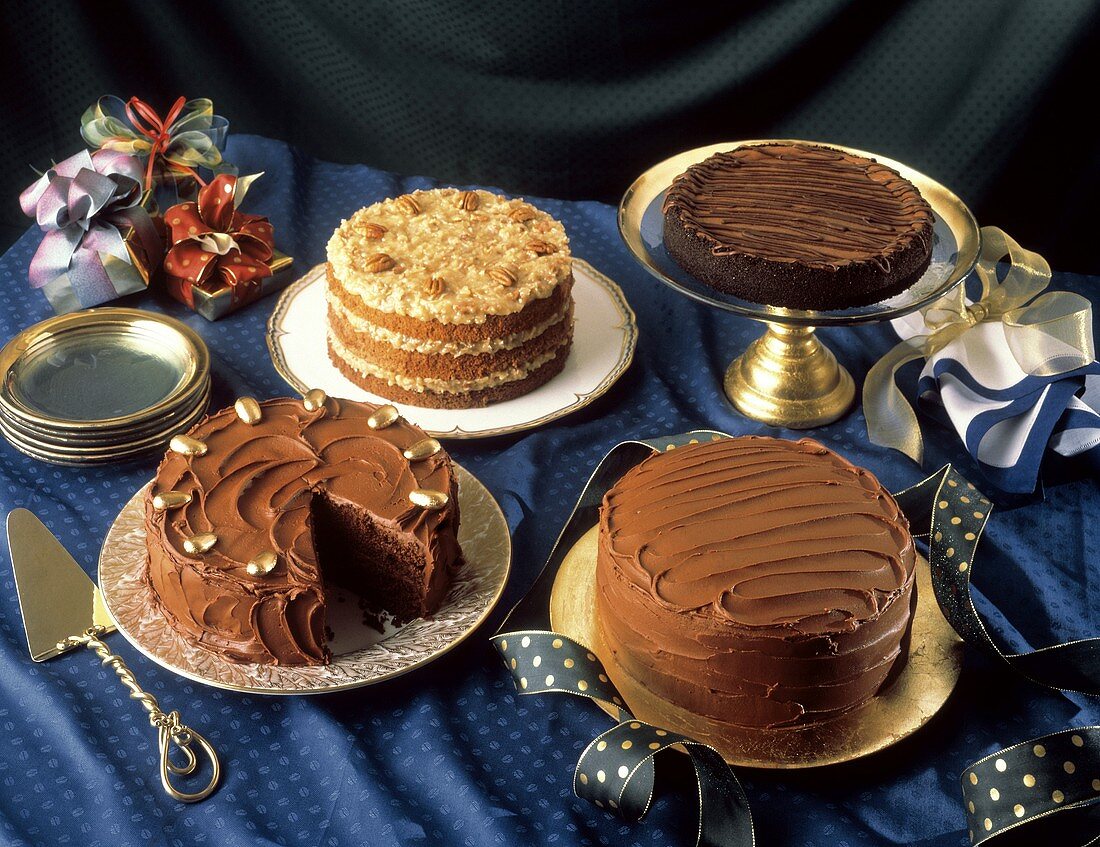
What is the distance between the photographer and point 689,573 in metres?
1.30

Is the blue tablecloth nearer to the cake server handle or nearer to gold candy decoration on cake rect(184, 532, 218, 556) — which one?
the cake server handle

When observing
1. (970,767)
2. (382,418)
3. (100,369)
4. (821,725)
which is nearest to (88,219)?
(100,369)

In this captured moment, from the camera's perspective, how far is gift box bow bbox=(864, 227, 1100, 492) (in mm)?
1756

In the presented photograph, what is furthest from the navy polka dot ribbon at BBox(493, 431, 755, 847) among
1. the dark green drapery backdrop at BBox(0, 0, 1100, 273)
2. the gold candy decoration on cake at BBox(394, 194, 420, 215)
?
the dark green drapery backdrop at BBox(0, 0, 1100, 273)

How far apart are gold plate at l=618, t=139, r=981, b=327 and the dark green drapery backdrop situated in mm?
428

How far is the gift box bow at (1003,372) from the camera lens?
5.76 ft

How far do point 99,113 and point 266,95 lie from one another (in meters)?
0.61

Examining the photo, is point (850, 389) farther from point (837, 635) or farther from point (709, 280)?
point (837, 635)

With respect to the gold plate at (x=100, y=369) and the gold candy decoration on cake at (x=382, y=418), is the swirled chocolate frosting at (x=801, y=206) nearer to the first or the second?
the gold candy decoration on cake at (x=382, y=418)

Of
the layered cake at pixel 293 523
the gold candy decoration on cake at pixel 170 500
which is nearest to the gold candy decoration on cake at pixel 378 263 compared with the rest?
the layered cake at pixel 293 523

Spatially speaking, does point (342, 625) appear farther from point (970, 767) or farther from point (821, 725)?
point (970, 767)

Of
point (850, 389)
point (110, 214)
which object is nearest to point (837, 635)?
point (850, 389)

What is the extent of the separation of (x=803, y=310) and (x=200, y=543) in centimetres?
96

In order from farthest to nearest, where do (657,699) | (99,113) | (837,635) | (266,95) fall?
(266,95)
(99,113)
(657,699)
(837,635)
